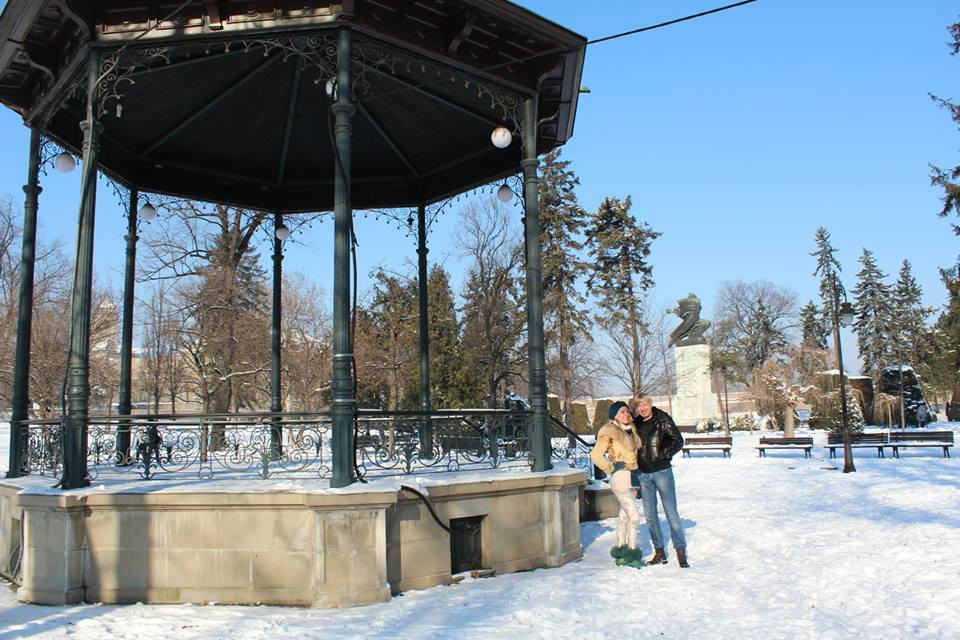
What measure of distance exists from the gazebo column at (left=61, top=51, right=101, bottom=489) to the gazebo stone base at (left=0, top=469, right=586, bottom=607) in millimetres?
421

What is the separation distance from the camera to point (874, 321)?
217 ft

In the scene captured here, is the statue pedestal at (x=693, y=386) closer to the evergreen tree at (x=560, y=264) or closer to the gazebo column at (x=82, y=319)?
the evergreen tree at (x=560, y=264)

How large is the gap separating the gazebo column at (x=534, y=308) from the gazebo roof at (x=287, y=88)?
39 centimetres

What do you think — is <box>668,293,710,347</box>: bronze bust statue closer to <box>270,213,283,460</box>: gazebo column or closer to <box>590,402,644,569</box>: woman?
<box>270,213,283,460</box>: gazebo column

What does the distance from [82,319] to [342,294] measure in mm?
3042

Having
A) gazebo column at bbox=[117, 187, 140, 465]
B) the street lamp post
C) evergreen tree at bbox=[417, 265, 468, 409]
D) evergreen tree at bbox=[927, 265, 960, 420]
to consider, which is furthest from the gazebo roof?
evergreen tree at bbox=[927, 265, 960, 420]

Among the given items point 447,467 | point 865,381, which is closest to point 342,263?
point 447,467

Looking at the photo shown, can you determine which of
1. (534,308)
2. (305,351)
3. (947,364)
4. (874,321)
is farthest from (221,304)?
(874,321)

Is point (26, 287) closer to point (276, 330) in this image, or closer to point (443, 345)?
point (276, 330)

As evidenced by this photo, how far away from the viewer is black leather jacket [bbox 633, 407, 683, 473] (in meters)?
7.94

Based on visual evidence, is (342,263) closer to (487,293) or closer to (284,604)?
(284,604)

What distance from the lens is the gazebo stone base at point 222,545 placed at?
22.0 feet

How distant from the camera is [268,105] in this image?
11117 mm

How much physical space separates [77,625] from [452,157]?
30.1 ft
